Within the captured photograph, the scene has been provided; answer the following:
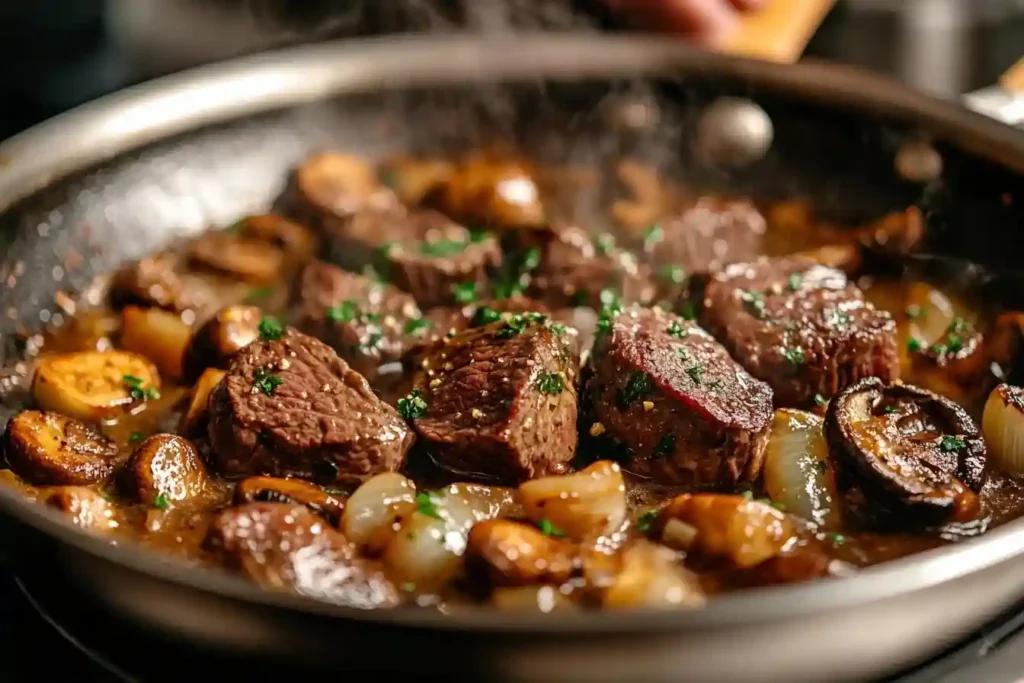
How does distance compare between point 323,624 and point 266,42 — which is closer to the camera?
point 323,624

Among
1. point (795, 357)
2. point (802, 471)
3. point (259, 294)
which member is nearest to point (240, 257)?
point (259, 294)

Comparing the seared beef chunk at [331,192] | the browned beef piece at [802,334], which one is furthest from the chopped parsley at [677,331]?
the seared beef chunk at [331,192]

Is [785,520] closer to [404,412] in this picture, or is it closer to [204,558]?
[404,412]

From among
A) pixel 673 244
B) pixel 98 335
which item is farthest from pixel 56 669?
A: pixel 673 244

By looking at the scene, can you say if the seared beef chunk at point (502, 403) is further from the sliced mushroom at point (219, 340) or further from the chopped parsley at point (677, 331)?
the sliced mushroom at point (219, 340)

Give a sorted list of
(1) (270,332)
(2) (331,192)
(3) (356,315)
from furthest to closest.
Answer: (2) (331,192), (3) (356,315), (1) (270,332)

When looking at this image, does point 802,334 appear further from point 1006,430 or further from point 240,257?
point 240,257
